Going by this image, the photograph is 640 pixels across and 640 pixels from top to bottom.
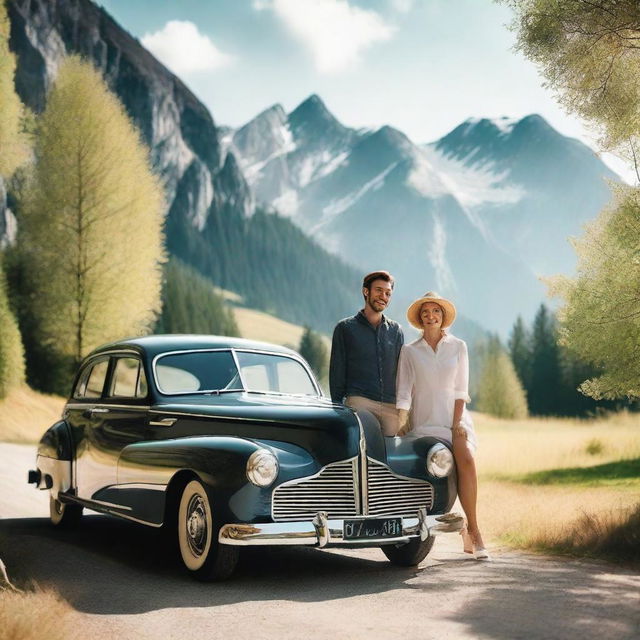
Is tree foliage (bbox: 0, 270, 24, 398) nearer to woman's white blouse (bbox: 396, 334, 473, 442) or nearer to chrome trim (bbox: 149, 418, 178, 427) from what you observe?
chrome trim (bbox: 149, 418, 178, 427)

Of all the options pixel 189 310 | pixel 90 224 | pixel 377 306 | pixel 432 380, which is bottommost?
pixel 432 380

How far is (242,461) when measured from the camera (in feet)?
21.3

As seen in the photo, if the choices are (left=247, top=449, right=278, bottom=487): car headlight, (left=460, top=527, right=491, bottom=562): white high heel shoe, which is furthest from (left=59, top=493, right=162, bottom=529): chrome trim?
(left=460, top=527, right=491, bottom=562): white high heel shoe

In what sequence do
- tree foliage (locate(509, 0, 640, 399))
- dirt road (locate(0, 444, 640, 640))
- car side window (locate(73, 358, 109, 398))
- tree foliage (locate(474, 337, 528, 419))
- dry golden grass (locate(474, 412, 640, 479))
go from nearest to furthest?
1. dirt road (locate(0, 444, 640, 640))
2. car side window (locate(73, 358, 109, 398))
3. tree foliage (locate(509, 0, 640, 399))
4. dry golden grass (locate(474, 412, 640, 479))
5. tree foliage (locate(474, 337, 528, 419))

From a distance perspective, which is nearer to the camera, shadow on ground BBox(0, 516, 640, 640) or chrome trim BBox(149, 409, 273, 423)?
shadow on ground BBox(0, 516, 640, 640)

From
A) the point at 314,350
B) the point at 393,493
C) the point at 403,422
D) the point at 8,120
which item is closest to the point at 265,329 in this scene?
the point at 314,350

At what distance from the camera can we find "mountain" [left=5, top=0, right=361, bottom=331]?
90.7 m

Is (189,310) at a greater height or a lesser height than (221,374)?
greater

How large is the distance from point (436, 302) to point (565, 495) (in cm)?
747

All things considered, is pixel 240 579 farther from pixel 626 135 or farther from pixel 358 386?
pixel 626 135

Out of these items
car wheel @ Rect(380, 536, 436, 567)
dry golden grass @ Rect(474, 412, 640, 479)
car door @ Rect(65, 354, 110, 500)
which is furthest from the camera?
dry golden grass @ Rect(474, 412, 640, 479)

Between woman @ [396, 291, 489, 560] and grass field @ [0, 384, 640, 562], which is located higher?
woman @ [396, 291, 489, 560]

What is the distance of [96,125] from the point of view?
94.3 feet

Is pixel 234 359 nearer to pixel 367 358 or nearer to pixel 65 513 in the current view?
pixel 367 358
